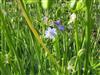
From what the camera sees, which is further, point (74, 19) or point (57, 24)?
point (57, 24)

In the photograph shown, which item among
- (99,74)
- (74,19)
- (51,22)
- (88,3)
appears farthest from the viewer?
(51,22)

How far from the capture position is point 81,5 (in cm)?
68

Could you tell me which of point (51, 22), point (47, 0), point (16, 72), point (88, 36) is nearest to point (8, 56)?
point (16, 72)

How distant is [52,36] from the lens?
132 centimetres

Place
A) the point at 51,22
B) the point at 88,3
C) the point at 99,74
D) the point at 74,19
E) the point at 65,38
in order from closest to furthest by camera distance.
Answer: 1. the point at 88,3
2. the point at 74,19
3. the point at 99,74
4. the point at 51,22
5. the point at 65,38

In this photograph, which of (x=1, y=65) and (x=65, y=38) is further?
(x=65, y=38)

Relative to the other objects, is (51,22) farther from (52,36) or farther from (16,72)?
(16,72)

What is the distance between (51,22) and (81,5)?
1.66 ft

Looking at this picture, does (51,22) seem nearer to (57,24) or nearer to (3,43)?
(57,24)

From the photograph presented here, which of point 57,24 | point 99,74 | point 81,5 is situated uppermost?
point 81,5

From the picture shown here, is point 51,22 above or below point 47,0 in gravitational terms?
below

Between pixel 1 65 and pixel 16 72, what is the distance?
129 millimetres

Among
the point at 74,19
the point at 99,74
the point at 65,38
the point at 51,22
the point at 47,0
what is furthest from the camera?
the point at 65,38

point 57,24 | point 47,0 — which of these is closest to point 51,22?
point 57,24
